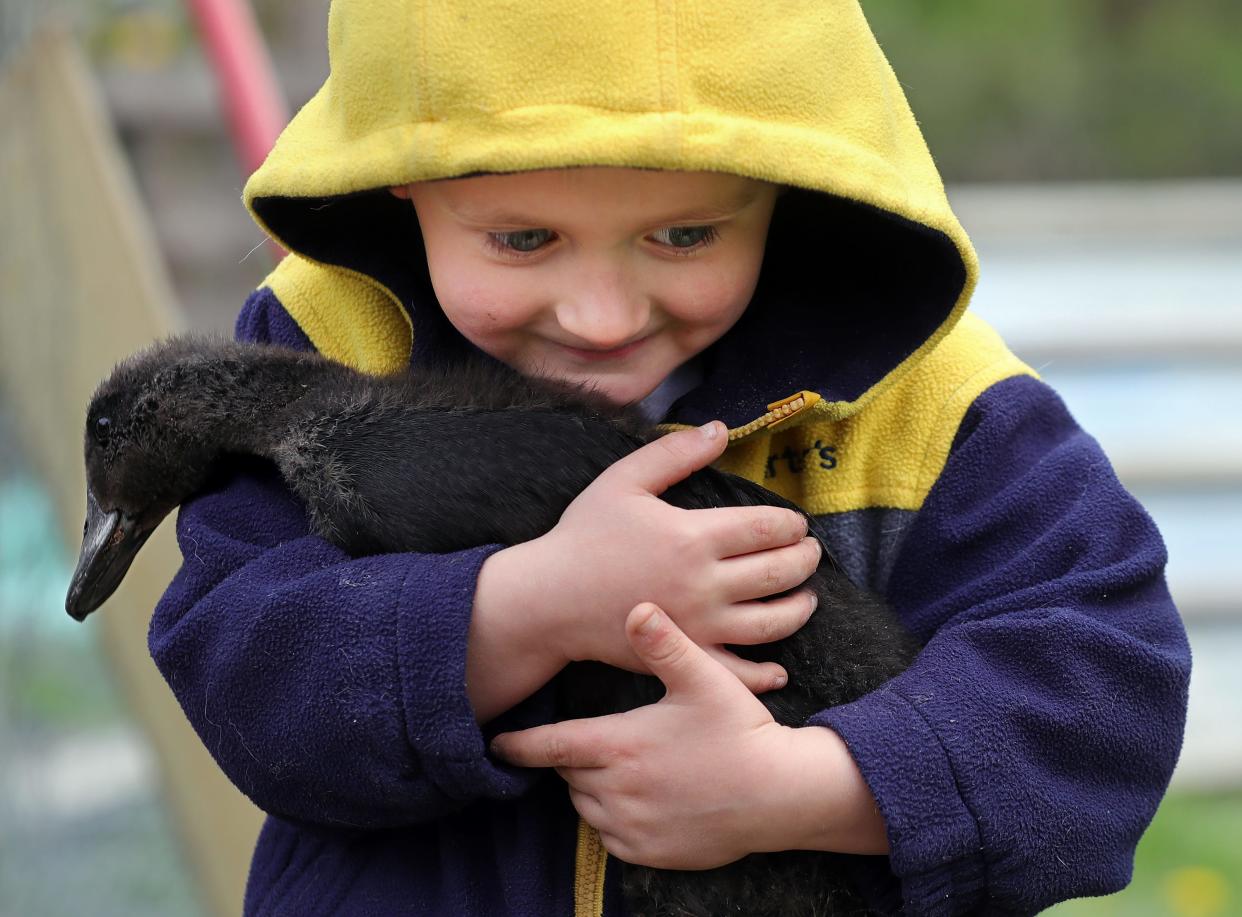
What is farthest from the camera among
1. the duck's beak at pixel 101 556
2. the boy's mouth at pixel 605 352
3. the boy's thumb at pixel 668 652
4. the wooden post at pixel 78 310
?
the wooden post at pixel 78 310

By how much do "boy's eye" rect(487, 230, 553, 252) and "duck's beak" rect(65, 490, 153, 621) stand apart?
657 millimetres

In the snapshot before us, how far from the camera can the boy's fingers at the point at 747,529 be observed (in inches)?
63.9

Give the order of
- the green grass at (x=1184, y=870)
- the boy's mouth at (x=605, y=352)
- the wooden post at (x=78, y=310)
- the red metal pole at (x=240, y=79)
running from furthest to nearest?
the green grass at (x=1184, y=870) → the wooden post at (x=78, y=310) → the red metal pole at (x=240, y=79) → the boy's mouth at (x=605, y=352)

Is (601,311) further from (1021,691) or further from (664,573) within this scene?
(1021,691)

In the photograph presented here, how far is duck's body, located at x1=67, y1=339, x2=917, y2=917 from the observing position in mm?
1626

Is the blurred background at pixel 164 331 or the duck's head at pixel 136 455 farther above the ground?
the duck's head at pixel 136 455

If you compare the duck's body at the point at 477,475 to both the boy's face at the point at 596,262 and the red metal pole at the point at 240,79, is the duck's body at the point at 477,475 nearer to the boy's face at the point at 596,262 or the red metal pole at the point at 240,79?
the boy's face at the point at 596,262

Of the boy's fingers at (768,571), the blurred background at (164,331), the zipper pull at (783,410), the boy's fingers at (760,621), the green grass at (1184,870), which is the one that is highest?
the zipper pull at (783,410)

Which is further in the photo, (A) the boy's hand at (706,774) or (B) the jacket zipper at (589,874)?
(B) the jacket zipper at (589,874)

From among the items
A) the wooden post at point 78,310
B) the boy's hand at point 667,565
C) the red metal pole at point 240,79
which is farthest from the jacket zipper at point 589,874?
the wooden post at point 78,310

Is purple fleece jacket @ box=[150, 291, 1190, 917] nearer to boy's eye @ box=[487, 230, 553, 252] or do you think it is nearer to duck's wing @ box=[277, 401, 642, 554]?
duck's wing @ box=[277, 401, 642, 554]

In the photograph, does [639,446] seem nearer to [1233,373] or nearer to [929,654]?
[929,654]

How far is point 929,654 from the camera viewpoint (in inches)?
66.6

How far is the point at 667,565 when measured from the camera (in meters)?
1.58
